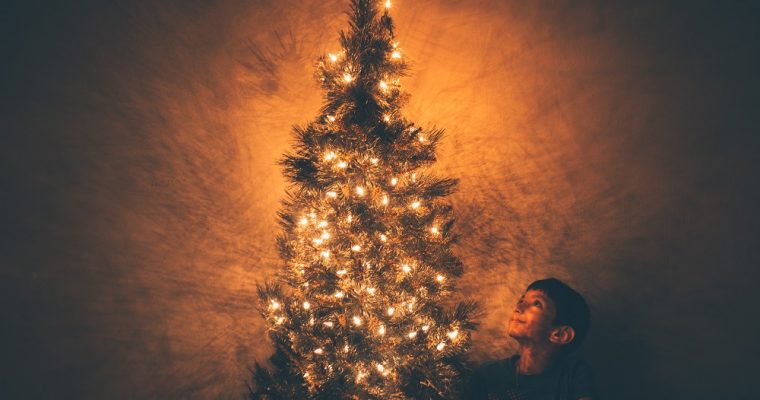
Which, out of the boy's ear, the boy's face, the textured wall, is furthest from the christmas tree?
the textured wall

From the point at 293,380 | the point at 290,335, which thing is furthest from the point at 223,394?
the point at 290,335

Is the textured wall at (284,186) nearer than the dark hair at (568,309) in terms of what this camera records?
No

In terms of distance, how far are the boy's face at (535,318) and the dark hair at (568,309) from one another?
0.8 inches

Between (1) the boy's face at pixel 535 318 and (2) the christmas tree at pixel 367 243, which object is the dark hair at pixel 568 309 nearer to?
(1) the boy's face at pixel 535 318

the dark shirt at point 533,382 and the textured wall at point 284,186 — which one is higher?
the textured wall at point 284,186

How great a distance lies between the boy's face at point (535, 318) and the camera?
5.05ft

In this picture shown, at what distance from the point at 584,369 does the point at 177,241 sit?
190cm

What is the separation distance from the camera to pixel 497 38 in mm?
1966

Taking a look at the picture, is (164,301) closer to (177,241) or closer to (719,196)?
(177,241)

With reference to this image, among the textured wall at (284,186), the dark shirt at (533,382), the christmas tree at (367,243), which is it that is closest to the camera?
the christmas tree at (367,243)

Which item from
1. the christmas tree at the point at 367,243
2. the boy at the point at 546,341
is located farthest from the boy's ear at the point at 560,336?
the christmas tree at the point at 367,243

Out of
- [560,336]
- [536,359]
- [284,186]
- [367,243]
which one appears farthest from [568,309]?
[284,186]

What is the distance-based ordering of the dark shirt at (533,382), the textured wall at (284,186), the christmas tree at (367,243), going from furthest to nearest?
the textured wall at (284,186) → the dark shirt at (533,382) → the christmas tree at (367,243)

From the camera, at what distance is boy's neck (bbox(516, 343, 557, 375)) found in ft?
5.09
